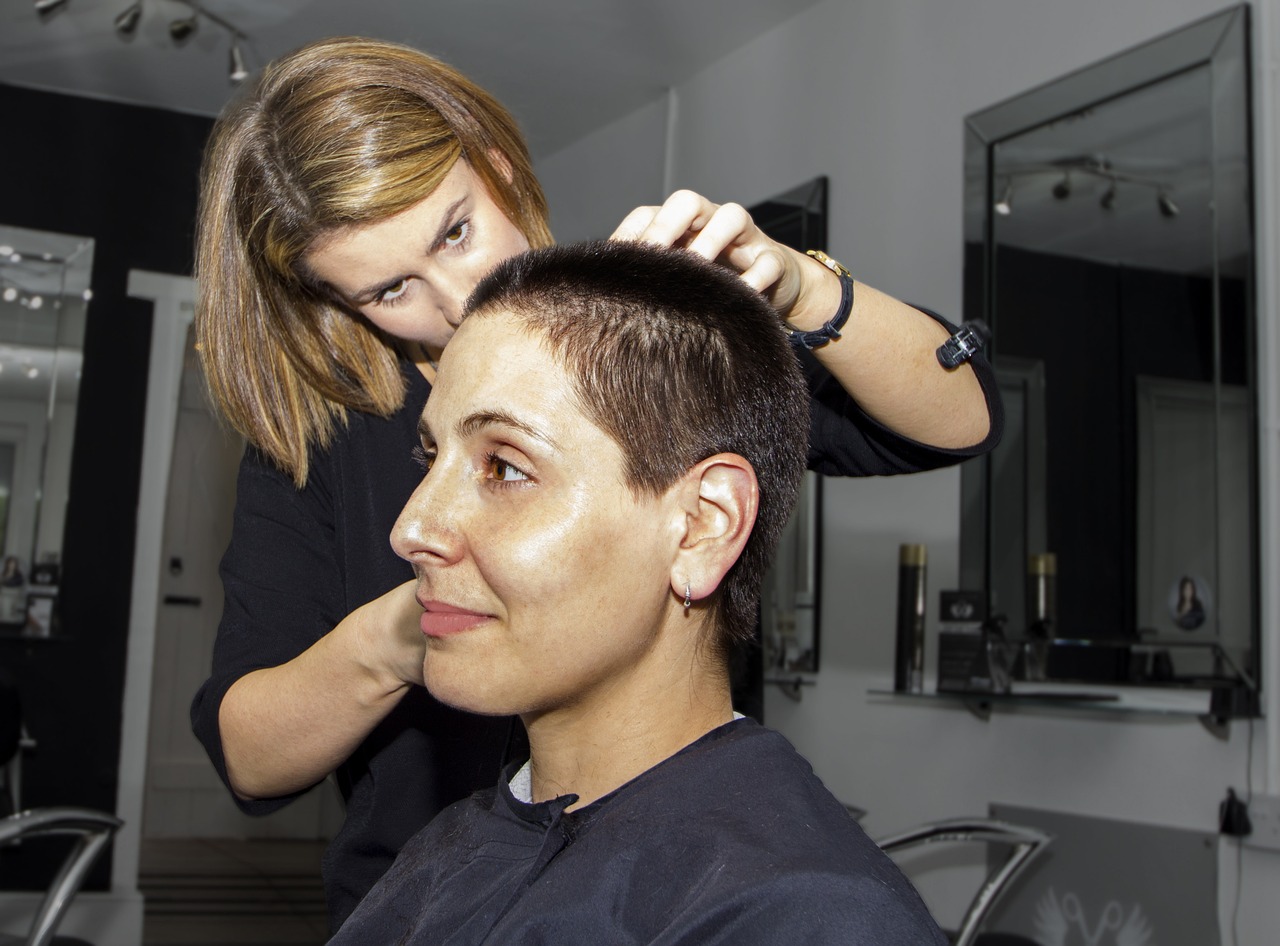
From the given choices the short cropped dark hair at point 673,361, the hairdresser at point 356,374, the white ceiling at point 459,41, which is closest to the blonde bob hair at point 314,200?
the hairdresser at point 356,374

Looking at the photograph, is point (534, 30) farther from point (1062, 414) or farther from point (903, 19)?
point (1062, 414)

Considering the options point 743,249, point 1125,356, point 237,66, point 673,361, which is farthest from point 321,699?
point 237,66

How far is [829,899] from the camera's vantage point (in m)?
0.87

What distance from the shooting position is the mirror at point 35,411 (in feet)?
15.6

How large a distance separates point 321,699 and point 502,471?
32 cm

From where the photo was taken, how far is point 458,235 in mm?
1424

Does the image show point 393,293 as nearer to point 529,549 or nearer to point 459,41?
point 529,549

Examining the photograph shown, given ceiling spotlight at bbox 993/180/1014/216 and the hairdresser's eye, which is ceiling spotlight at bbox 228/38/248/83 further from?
the hairdresser's eye

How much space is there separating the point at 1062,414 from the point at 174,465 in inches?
152

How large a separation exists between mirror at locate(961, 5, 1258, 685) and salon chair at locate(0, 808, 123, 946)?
6.46ft

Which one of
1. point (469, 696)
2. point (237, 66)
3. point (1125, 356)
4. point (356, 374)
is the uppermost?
point (237, 66)

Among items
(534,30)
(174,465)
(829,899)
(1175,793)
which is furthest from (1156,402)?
(174,465)

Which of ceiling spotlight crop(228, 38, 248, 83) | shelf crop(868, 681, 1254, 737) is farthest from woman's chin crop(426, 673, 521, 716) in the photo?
ceiling spotlight crop(228, 38, 248, 83)

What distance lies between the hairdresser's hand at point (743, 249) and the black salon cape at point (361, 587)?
0.19 metres
